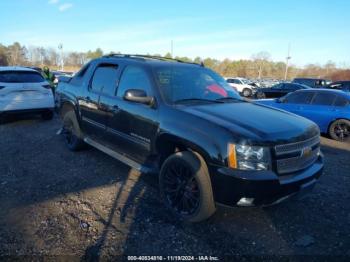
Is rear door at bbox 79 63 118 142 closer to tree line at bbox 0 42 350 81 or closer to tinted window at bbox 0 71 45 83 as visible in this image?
tinted window at bbox 0 71 45 83

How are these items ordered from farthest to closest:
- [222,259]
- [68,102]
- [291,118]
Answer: [68,102], [291,118], [222,259]

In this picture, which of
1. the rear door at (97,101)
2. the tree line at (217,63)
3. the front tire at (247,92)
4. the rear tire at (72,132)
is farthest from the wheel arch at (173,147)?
the tree line at (217,63)

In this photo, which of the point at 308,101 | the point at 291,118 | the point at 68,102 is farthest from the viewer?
the point at 308,101

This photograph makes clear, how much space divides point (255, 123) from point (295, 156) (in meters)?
0.55

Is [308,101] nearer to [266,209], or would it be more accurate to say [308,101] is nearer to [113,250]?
[266,209]

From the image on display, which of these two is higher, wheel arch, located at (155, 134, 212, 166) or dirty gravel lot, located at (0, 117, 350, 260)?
wheel arch, located at (155, 134, 212, 166)

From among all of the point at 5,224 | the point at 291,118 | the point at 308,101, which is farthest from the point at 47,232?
the point at 308,101

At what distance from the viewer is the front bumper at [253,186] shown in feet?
9.46

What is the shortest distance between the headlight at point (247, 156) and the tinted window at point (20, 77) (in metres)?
7.42

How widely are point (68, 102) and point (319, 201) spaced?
15.8 ft

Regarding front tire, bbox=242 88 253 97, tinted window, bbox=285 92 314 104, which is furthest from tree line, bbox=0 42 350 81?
tinted window, bbox=285 92 314 104

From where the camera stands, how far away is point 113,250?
2.90 meters

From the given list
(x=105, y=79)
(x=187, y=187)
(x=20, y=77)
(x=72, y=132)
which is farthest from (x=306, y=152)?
(x=20, y=77)

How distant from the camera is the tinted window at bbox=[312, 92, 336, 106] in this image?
8617 mm
